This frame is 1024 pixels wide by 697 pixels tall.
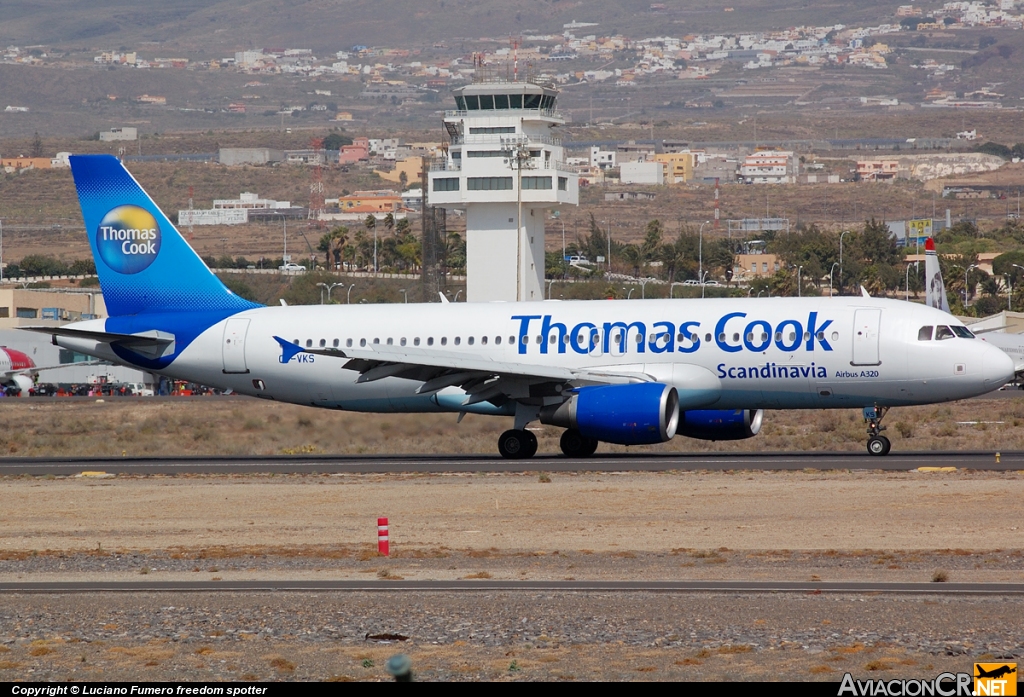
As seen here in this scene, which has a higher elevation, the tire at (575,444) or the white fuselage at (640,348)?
the white fuselage at (640,348)

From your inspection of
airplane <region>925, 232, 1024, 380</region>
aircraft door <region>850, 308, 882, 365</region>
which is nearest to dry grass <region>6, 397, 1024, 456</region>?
aircraft door <region>850, 308, 882, 365</region>

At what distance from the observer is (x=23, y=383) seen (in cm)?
8588

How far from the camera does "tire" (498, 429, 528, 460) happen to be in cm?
3422

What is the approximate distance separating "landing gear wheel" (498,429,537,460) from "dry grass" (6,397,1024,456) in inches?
84.6

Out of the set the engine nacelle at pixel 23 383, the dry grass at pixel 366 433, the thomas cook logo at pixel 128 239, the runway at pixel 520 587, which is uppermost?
the thomas cook logo at pixel 128 239

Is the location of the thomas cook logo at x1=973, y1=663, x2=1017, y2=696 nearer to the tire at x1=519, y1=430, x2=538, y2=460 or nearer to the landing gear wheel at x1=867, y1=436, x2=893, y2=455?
the landing gear wheel at x1=867, y1=436, x2=893, y2=455

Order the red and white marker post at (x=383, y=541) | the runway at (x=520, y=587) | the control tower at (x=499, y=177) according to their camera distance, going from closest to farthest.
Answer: the runway at (x=520, y=587) → the red and white marker post at (x=383, y=541) → the control tower at (x=499, y=177)

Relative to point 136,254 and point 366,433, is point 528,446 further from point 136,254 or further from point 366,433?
point 136,254

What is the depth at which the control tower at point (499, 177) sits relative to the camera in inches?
3632

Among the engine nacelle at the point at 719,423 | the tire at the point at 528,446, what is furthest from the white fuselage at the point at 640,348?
the tire at the point at 528,446

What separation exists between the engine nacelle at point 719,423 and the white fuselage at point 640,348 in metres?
1.01

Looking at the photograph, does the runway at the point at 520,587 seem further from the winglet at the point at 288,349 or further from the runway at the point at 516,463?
the winglet at the point at 288,349

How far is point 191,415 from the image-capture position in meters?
53.2

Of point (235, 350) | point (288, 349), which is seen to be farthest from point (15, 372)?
point (288, 349)
